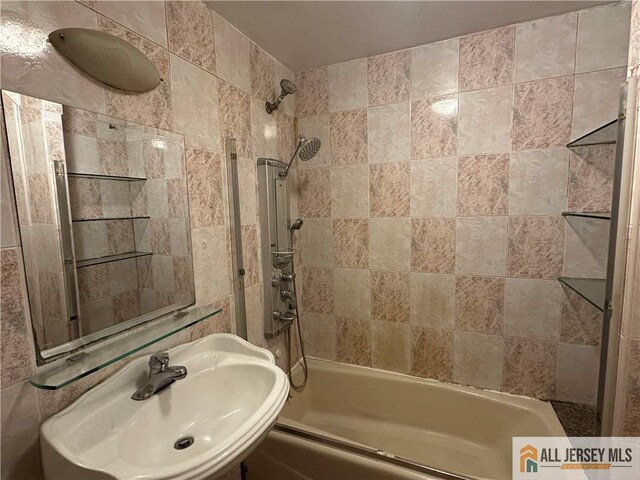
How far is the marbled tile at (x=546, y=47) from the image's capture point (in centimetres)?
133

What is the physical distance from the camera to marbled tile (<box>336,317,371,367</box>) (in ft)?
6.11

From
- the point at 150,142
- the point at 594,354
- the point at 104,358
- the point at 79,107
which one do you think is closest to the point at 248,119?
the point at 150,142

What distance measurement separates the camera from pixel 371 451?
1.20m

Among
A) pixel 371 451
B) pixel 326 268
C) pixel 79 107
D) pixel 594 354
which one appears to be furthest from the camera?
pixel 326 268

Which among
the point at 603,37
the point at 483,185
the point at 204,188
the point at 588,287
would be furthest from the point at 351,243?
the point at 603,37

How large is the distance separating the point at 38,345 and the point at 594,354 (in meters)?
2.14

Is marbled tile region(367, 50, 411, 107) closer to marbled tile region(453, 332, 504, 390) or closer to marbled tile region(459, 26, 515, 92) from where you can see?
marbled tile region(459, 26, 515, 92)

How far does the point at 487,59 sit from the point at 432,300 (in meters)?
1.27

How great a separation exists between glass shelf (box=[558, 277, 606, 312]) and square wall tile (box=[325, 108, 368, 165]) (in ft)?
3.87

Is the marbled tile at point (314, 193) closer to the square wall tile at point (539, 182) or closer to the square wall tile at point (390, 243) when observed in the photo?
the square wall tile at point (390, 243)

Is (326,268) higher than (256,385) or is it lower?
higher

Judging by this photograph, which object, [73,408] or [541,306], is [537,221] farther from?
[73,408]

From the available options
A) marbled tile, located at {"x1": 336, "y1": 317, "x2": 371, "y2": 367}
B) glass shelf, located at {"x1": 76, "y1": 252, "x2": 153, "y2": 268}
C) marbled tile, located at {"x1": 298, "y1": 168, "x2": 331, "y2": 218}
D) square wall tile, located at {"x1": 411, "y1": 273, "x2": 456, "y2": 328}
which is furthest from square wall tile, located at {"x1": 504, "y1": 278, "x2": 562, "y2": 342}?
glass shelf, located at {"x1": 76, "y1": 252, "x2": 153, "y2": 268}

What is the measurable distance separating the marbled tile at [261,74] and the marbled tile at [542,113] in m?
1.25
